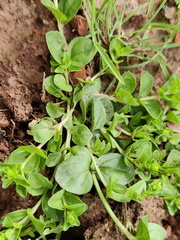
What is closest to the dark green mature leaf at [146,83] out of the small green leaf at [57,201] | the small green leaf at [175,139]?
the small green leaf at [175,139]

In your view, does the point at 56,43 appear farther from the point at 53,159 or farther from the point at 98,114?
the point at 53,159

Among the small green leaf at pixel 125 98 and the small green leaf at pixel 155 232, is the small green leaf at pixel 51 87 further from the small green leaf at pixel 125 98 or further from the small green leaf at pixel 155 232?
the small green leaf at pixel 155 232

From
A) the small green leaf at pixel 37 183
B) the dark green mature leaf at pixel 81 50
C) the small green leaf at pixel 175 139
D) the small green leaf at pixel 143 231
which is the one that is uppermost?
the dark green mature leaf at pixel 81 50

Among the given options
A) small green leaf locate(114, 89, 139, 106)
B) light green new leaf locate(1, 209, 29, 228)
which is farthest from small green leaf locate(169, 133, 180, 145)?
light green new leaf locate(1, 209, 29, 228)

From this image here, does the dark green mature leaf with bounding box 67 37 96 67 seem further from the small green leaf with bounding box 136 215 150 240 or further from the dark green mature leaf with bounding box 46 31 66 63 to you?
the small green leaf with bounding box 136 215 150 240

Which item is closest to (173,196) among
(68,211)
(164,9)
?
(68,211)

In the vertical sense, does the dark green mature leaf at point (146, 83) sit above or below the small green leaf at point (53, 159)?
above

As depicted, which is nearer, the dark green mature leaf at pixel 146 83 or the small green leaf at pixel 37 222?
the small green leaf at pixel 37 222

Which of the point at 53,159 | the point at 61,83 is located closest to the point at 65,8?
the point at 61,83
